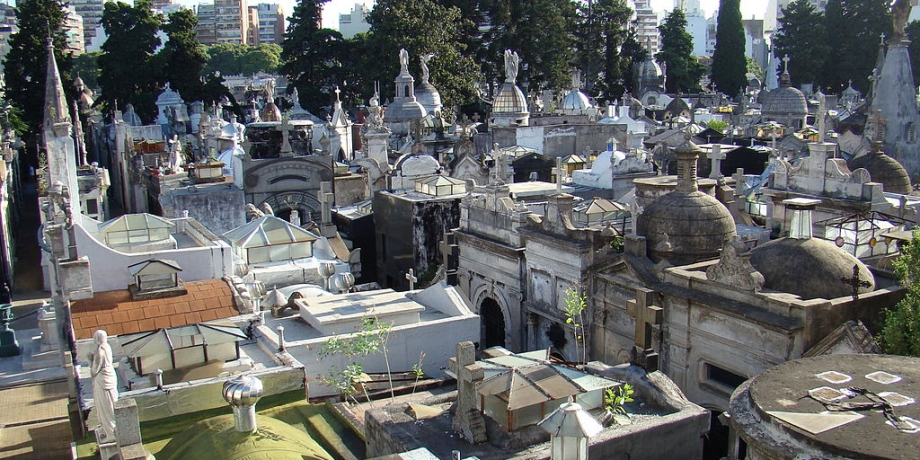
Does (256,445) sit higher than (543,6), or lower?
lower

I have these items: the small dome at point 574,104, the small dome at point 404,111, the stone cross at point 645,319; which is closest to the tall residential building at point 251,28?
the small dome at point 574,104

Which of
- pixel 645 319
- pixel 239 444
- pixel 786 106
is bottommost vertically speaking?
pixel 645 319

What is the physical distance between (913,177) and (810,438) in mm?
32177

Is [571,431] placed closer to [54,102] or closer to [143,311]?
[143,311]

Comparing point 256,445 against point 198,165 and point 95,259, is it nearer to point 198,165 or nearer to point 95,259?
point 95,259

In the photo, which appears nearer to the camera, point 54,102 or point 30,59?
point 54,102

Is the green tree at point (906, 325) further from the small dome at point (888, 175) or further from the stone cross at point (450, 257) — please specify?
the stone cross at point (450, 257)

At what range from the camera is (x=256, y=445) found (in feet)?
38.0

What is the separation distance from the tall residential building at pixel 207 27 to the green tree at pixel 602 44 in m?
115

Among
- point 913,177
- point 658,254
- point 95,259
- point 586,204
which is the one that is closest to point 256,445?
point 95,259

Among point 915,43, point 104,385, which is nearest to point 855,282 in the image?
point 104,385

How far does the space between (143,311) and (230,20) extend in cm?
18030

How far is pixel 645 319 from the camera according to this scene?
1869cm

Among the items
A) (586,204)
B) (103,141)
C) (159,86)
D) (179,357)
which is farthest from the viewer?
(159,86)
